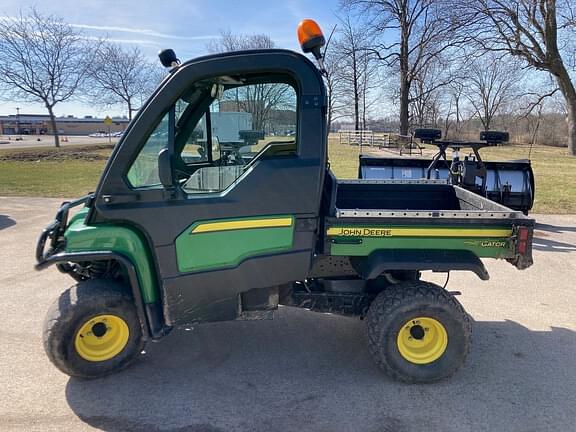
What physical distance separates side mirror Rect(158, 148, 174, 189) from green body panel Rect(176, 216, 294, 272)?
0.35 m

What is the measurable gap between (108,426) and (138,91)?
31.3m

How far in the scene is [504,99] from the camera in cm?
4106

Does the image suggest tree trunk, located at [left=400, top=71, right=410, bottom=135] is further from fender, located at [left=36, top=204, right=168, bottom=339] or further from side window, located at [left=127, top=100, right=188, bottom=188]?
fender, located at [left=36, top=204, right=168, bottom=339]

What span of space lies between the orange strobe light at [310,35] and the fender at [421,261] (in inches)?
59.8

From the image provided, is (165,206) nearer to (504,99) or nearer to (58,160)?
(58,160)

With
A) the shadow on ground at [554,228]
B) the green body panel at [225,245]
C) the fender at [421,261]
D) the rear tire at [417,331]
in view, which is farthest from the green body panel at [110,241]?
the shadow on ground at [554,228]

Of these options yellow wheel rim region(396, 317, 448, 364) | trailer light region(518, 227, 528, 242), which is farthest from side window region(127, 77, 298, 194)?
trailer light region(518, 227, 528, 242)

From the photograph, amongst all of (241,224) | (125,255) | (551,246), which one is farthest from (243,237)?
(551,246)

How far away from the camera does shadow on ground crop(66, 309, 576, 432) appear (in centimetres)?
254

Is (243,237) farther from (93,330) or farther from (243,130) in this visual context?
(93,330)

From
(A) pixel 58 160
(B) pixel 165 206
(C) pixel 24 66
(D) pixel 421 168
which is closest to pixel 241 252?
(B) pixel 165 206

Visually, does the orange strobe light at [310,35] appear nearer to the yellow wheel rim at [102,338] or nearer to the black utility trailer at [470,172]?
the yellow wheel rim at [102,338]

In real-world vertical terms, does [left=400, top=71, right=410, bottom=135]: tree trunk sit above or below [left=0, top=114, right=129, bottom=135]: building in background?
below

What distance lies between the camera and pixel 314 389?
113 inches
